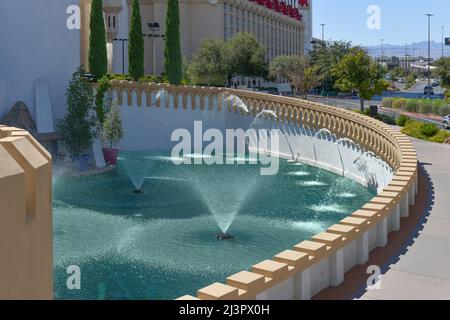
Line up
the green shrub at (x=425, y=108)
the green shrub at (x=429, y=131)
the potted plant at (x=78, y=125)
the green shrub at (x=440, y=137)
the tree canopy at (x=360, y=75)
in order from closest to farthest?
the potted plant at (x=78, y=125) < the green shrub at (x=440, y=137) < the green shrub at (x=429, y=131) < the tree canopy at (x=360, y=75) < the green shrub at (x=425, y=108)

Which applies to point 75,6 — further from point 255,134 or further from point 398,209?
point 398,209

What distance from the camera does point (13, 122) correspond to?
1117 inches

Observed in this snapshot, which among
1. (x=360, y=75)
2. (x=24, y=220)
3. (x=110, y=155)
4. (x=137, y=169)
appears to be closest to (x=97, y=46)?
(x=110, y=155)

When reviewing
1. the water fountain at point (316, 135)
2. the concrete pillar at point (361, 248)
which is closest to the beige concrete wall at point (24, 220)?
the concrete pillar at point (361, 248)

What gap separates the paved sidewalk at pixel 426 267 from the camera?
873cm

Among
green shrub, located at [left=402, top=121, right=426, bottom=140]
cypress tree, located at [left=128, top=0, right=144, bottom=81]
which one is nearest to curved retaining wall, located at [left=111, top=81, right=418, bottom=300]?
green shrub, located at [left=402, top=121, right=426, bottom=140]

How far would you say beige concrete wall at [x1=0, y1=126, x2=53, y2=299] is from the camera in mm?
6129

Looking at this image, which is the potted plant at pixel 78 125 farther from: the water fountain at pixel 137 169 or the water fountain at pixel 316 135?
the water fountain at pixel 316 135

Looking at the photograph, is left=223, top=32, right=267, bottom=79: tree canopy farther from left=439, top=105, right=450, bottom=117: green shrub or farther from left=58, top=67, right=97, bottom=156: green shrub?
left=58, top=67, right=97, bottom=156: green shrub

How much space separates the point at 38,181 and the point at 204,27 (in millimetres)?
74301

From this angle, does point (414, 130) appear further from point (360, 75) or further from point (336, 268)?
point (336, 268)

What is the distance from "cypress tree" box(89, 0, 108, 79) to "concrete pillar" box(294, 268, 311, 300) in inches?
1183

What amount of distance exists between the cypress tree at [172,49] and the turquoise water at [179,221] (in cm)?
1230

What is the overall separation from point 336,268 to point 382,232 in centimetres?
251
